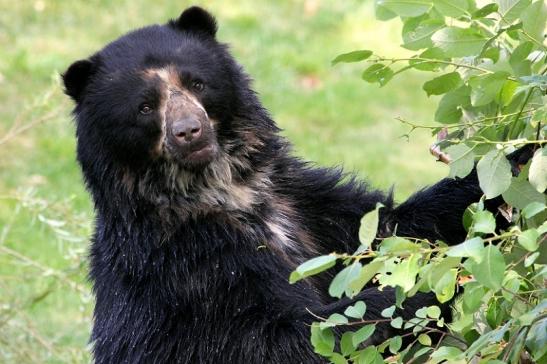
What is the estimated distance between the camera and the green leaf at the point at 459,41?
134 inches

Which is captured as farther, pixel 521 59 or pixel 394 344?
pixel 521 59

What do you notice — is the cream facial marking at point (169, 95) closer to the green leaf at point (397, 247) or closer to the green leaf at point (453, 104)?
the green leaf at point (453, 104)

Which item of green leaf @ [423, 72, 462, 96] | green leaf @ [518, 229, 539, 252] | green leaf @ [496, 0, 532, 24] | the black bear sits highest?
green leaf @ [496, 0, 532, 24]

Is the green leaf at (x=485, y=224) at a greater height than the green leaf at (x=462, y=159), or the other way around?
the green leaf at (x=485, y=224)

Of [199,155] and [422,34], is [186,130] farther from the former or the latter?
[422,34]

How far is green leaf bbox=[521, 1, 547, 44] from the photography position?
346cm

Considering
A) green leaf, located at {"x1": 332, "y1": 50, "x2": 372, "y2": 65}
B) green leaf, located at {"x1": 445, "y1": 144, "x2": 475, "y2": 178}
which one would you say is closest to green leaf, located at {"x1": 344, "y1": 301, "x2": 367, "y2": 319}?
green leaf, located at {"x1": 445, "y1": 144, "x2": 475, "y2": 178}

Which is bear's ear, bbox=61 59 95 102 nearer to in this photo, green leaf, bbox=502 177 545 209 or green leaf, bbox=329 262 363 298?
green leaf, bbox=502 177 545 209

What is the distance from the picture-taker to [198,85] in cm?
491

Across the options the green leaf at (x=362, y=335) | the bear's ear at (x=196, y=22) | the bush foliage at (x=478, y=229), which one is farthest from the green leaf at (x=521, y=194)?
the bear's ear at (x=196, y=22)

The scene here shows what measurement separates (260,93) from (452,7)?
5.66m

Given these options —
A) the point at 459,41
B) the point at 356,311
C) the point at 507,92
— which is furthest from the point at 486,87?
the point at 356,311

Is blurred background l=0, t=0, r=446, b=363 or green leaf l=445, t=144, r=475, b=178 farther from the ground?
green leaf l=445, t=144, r=475, b=178

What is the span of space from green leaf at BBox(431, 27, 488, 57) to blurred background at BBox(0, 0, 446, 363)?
16.5 ft
